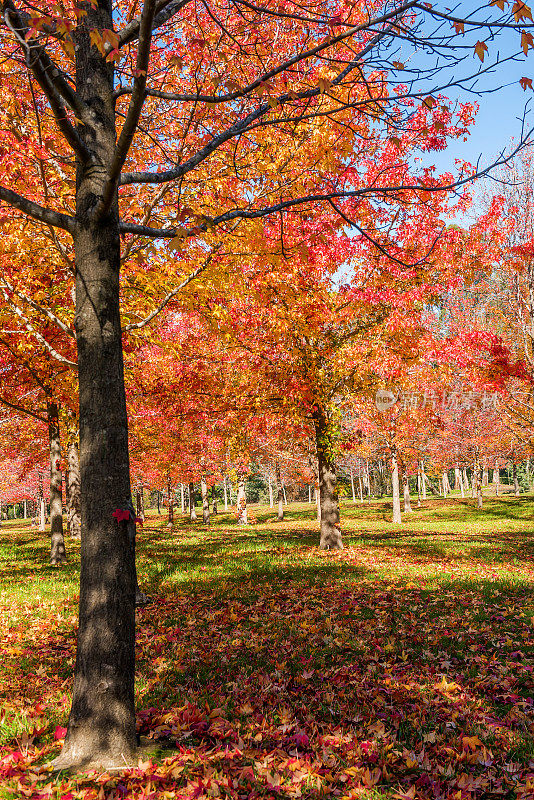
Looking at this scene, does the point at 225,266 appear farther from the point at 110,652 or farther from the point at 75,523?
the point at 75,523

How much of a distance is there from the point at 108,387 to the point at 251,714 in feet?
9.49

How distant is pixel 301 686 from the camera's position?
4410 millimetres

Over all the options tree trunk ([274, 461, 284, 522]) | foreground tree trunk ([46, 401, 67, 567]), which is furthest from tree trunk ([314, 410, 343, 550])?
tree trunk ([274, 461, 284, 522])

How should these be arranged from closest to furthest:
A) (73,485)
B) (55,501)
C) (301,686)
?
(301,686), (55,501), (73,485)

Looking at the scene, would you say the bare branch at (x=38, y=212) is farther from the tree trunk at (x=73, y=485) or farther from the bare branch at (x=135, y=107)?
the tree trunk at (x=73, y=485)

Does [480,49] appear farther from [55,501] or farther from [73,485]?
[73,485]

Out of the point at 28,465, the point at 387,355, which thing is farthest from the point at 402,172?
the point at 28,465

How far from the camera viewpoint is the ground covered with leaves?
2.87m

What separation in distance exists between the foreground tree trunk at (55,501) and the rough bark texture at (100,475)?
9.16m

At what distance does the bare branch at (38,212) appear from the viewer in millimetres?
3045

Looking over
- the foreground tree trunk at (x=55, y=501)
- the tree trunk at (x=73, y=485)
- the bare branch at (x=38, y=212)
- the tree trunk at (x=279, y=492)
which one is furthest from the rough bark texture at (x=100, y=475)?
the tree trunk at (x=279, y=492)

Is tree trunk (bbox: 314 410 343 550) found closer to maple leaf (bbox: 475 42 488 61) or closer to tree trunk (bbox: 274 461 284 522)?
maple leaf (bbox: 475 42 488 61)

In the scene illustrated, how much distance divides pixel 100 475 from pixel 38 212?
1855mm

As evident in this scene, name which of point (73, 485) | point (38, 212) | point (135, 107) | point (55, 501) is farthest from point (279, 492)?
point (135, 107)
